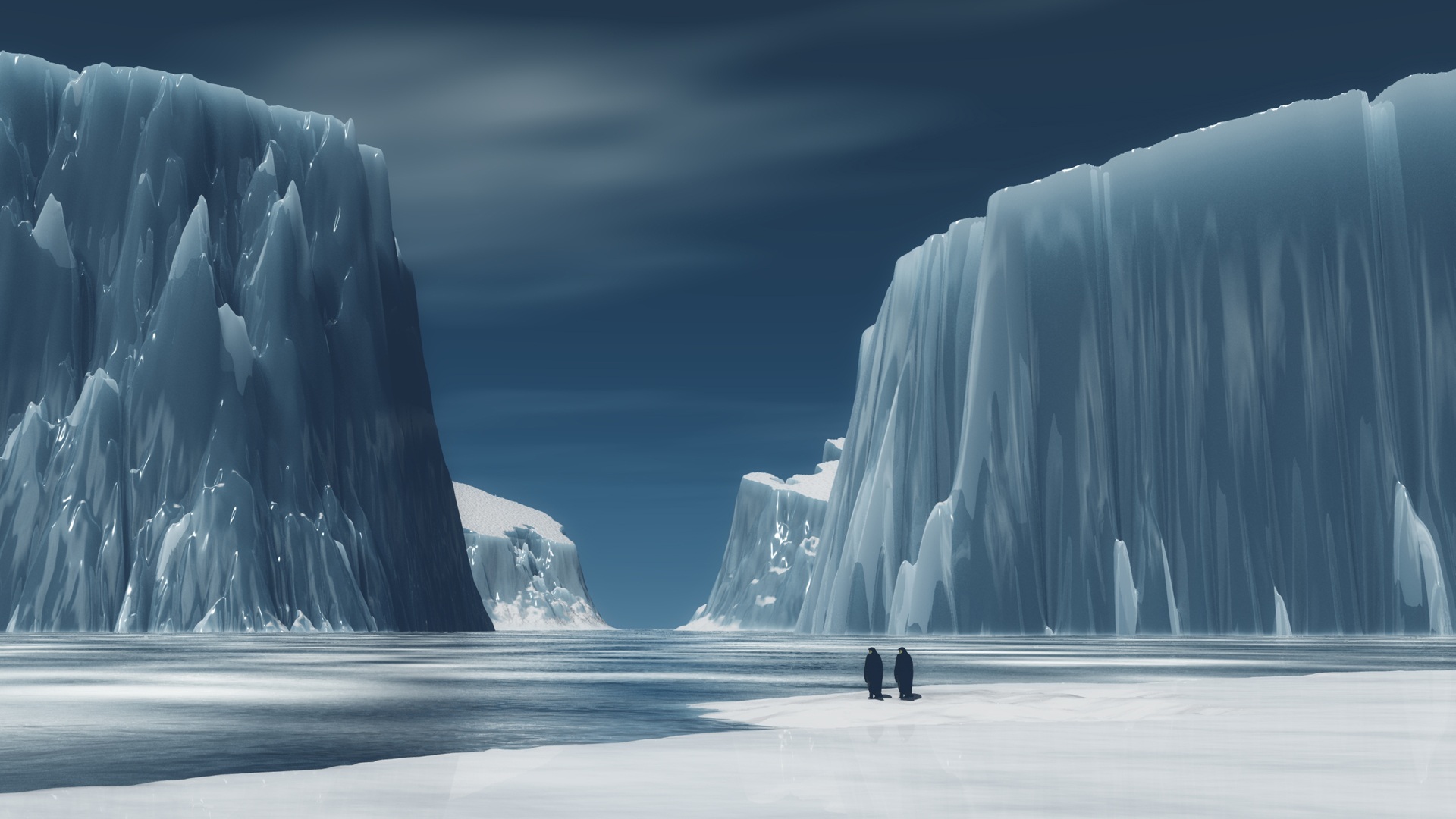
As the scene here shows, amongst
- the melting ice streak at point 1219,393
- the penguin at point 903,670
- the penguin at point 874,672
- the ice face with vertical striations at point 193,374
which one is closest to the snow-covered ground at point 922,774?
the penguin at point 874,672

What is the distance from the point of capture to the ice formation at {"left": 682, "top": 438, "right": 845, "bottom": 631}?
178 metres

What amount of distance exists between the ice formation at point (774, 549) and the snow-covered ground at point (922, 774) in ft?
505

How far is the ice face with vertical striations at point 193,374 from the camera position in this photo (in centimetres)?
9062

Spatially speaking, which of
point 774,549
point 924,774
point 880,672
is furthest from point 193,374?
point 774,549

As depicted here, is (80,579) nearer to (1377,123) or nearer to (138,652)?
(138,652)

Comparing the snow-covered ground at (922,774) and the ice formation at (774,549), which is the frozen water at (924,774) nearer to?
the snow-covered ground at (922,774)

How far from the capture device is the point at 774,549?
190625mm

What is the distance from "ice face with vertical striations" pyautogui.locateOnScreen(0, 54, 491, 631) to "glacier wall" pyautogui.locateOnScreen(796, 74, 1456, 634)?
3865 centimetres

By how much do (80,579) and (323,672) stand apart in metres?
57.5

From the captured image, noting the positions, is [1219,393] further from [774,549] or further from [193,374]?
[774,549]

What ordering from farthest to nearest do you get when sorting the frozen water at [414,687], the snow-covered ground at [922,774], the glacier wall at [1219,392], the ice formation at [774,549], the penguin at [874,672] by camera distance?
the ice formation at [774,549]
the glacier wall at [1219,392]
the penguin at [874,672]
the frozen water at [414,687]
the snow-covered ground at [922,774]

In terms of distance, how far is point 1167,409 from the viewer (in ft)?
260

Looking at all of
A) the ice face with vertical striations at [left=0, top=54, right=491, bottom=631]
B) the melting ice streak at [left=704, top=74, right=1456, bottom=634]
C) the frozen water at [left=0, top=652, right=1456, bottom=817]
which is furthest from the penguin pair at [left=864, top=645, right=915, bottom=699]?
the ice face with vertical striations at [left=0, top=54, right=491, bottom=631]

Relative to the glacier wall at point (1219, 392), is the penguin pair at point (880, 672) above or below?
below
